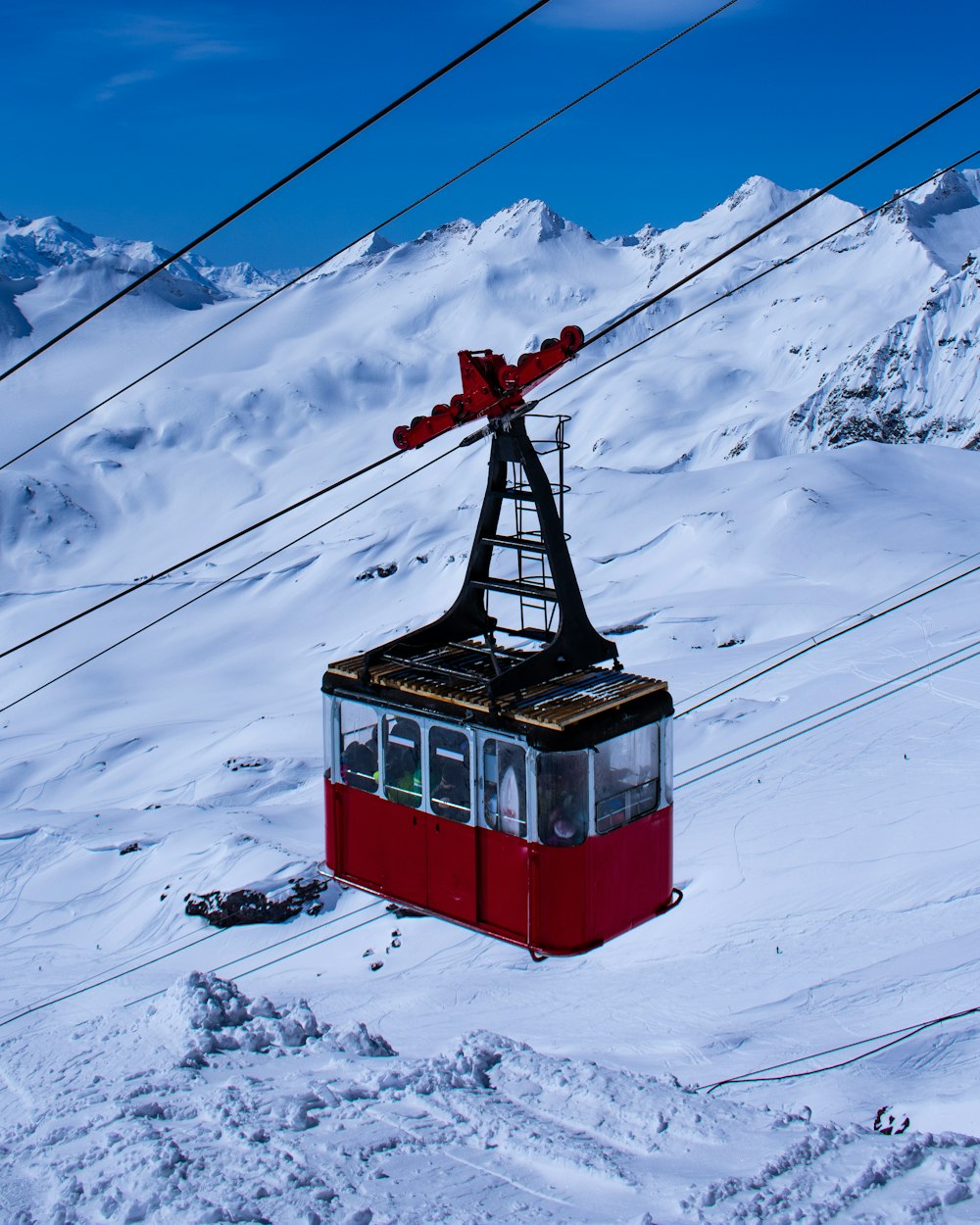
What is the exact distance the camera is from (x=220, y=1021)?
662 inches

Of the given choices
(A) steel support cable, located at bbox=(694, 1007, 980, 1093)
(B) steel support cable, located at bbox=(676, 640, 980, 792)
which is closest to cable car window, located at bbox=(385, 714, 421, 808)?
(A) steel support cable, located at bbox=(694, 1007, 980, 1093)

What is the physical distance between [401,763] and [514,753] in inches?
57.5

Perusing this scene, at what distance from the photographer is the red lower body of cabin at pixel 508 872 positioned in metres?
9.27

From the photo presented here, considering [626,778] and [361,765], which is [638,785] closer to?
[626,778]

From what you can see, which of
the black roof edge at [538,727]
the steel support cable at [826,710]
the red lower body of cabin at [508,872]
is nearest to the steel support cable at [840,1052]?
the red lower body of cabin at [508,872]

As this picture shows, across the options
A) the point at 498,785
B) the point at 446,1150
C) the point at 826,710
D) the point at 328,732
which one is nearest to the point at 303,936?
the point at 446,1150

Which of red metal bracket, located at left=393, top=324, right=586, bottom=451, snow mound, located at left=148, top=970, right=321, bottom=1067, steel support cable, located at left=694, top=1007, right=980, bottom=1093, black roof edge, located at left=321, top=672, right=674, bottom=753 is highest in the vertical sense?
red metal bracket, located at left=393, top=324, right=586, bottom=451

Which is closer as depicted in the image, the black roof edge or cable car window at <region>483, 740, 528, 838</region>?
the black roof edge

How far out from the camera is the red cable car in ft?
29.8

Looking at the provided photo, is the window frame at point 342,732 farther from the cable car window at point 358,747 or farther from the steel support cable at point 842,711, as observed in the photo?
the steel support cable at point 842,711

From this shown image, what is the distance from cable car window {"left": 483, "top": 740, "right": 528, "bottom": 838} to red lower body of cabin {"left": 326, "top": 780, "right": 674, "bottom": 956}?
0.39 feet

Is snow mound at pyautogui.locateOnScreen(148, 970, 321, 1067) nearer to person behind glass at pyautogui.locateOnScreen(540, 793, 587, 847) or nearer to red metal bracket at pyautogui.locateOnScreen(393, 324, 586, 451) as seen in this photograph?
person behind glass at pyautogui.locateOnScreen(540, 793, 587, 847)

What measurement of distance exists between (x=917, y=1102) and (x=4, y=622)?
223 ft

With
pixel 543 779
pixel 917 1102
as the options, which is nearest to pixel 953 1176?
pixel 917 1102
